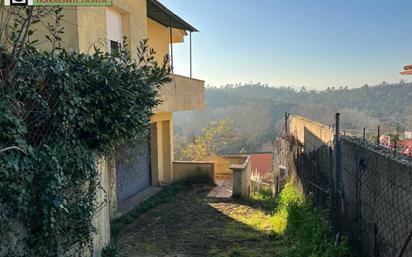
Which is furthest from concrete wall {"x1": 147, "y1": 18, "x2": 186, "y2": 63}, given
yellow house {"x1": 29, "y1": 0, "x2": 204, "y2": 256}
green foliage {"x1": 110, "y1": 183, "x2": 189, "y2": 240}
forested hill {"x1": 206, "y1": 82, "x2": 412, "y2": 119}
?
forested hill {"x1": 206, "y1": 82, "x2": 412, "y2": 119}

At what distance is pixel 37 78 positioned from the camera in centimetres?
480

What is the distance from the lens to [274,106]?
201ft

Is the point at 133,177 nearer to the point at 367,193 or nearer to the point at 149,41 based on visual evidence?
the point at 149,41

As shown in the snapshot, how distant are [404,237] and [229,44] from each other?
2961cm

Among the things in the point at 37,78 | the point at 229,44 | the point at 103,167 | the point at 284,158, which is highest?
the point at 229,44

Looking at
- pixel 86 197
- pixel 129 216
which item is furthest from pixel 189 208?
pixel 86 197

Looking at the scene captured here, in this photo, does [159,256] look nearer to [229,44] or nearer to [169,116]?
[169,116]

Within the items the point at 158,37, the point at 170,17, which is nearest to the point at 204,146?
the point at 158,37

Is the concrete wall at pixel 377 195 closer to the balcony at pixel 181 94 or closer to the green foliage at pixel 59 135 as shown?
the green foliage at pixel 59 135

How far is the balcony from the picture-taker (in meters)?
12.5

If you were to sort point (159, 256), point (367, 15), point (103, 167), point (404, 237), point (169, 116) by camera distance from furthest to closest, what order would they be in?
point (367, 15) < point (169, 116) < point (159, 256) < point (103, 167) < point (404, 237)

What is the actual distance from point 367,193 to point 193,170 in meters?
11.9

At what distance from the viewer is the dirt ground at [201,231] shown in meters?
7.80

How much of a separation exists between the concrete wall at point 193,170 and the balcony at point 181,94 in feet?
8.82
